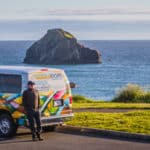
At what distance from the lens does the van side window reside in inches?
777

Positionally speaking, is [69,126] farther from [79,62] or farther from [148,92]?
[79,62]

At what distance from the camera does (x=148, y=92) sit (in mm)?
39844

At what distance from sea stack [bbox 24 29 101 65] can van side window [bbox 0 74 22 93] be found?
5853 inches

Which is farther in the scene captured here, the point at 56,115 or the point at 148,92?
the point at 148,92

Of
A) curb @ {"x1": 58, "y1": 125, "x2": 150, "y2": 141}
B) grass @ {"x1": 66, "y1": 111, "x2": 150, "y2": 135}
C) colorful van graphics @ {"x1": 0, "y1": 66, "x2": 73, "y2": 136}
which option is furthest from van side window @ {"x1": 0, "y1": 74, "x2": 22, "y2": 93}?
grass @ {"x1": 66, "y1": 111, "x2": 150, "y2": 135}

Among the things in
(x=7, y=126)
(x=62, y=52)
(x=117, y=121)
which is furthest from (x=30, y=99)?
(x=62, y=52)

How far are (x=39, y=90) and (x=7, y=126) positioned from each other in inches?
53.3

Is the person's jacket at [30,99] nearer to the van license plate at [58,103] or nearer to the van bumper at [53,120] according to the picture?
the van bumper at [53,120]

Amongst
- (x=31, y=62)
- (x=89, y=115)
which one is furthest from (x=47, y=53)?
(x=89, y=115)

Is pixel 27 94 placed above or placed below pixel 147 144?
above

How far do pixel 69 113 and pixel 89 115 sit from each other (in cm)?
412

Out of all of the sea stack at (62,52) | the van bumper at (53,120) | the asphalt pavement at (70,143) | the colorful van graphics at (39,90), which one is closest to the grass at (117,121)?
the asphalt pavement at (70,143)

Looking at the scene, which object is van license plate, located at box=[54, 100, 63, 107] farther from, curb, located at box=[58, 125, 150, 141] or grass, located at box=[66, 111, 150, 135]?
grass, located at box=[66, 111, 150, 135]

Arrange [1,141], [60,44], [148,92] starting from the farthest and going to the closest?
[60,44], [148,92], [1,141]
